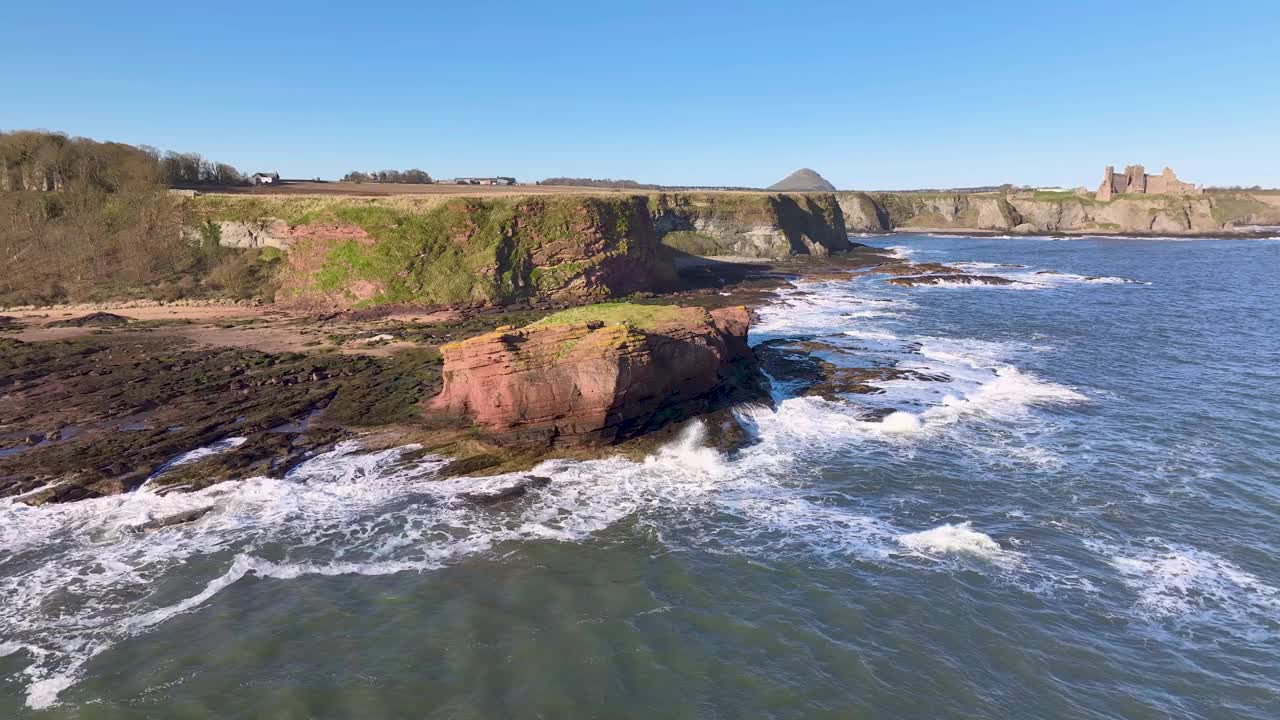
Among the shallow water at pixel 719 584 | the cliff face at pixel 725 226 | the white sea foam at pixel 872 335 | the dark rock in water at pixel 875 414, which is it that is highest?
the cliff face at pixel 725 226

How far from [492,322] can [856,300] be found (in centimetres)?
3416

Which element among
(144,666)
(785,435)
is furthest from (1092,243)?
(144,666)

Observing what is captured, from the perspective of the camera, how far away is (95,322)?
43562mm

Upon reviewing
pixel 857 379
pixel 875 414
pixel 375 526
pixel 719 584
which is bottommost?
pixel 719 584

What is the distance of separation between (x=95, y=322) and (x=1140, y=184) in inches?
7526

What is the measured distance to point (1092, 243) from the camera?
124312mm

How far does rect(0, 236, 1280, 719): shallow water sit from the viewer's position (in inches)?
491

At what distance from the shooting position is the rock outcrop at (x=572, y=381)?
2319cm

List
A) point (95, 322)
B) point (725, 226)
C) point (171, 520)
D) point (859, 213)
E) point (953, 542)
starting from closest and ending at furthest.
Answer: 1. point (953, 542)
2. point (171, 520)
3. point (95, 322)
4. point (725, 226)
5. point (859, 213)

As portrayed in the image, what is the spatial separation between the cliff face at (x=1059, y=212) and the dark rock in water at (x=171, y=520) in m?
162

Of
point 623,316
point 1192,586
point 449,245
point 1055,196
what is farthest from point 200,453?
point 1055,196

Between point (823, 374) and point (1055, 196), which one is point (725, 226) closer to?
point (823, 374)

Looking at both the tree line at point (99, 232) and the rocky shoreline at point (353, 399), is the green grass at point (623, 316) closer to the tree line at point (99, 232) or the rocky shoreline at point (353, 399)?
the rocky shoreline at point (353, 399)

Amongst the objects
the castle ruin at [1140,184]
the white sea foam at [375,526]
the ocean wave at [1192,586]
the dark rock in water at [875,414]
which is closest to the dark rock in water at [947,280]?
the dark rock in water at [875,414]
